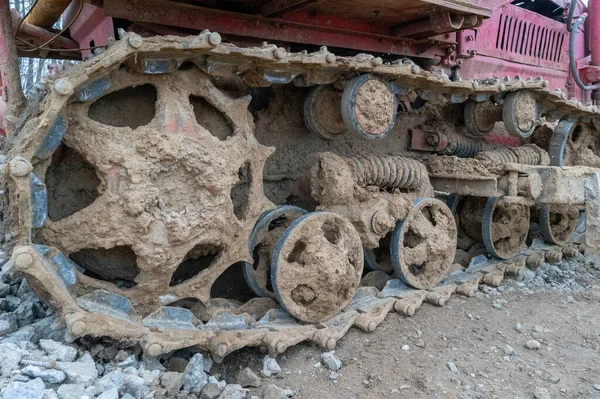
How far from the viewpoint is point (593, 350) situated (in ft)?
9.18

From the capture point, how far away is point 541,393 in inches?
90.9

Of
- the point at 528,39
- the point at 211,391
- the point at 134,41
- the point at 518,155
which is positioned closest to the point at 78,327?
the point at 211,391

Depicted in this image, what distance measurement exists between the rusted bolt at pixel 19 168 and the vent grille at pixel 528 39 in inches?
150

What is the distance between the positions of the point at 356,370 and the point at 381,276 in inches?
38.6

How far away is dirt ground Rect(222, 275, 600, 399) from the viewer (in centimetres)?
233

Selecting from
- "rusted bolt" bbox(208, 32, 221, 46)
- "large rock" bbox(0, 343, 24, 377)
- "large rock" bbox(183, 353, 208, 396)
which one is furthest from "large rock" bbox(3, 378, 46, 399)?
"rusted bolt" bbox(208, 32, 221, 46)

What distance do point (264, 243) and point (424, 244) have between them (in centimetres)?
99

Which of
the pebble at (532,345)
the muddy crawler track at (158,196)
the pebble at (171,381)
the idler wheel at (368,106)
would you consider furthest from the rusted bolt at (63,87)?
the pebble at (532,345)

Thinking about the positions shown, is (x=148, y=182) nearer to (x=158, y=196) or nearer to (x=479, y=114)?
(x=158, y=196)

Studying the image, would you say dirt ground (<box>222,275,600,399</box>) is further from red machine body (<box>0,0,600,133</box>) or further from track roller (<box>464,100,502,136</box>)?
red machine body (<box>0,0,600,133</box>)

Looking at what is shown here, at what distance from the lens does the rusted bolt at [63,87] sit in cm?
184

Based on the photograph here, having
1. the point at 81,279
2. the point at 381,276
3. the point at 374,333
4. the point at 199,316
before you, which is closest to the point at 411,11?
the point at 381,276

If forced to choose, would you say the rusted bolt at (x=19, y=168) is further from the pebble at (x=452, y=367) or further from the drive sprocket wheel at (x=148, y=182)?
the pebble at (x=452, y=367)

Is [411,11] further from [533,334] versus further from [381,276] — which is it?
[533,334]
